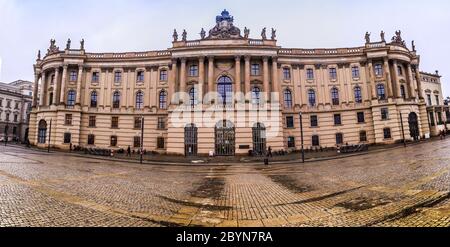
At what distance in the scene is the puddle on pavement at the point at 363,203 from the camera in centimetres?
660

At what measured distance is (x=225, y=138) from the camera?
35.4 metres

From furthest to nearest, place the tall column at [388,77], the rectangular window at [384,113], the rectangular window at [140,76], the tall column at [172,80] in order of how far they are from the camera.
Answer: the rectangular window at [140,76] → the tall column at [388,77] → the rectangular window at [384,113] → the tall column at [172,80]

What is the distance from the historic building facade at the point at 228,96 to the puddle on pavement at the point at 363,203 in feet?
90.2

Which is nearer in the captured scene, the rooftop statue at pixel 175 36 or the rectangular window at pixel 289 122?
the rooftop statue at pixel 175 36

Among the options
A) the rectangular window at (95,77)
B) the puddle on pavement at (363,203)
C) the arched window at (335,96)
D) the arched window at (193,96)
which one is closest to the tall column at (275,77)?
the arched window at (335,96)

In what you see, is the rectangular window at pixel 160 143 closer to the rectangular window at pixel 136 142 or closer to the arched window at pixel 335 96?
the rectangular window at pixel 136 142

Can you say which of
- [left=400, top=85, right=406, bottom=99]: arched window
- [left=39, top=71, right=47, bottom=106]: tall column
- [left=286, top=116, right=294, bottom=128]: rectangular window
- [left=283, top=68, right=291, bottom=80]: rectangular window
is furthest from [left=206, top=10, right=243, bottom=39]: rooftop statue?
[left=39, top=71, right=47, bottom=106]: tall column

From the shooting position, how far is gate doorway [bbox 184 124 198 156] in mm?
35688

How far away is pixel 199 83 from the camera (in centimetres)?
3672

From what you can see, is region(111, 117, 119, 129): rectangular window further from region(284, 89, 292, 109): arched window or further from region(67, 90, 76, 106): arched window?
region(284, 89, 292, 109): arched window

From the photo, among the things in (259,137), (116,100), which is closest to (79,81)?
(116,100)

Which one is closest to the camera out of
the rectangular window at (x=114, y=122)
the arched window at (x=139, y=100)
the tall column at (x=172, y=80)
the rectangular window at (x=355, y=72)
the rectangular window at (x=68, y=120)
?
the tall column at (x=172, y=80)

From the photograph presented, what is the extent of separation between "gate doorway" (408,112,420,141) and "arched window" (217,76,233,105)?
29362 millimetres
